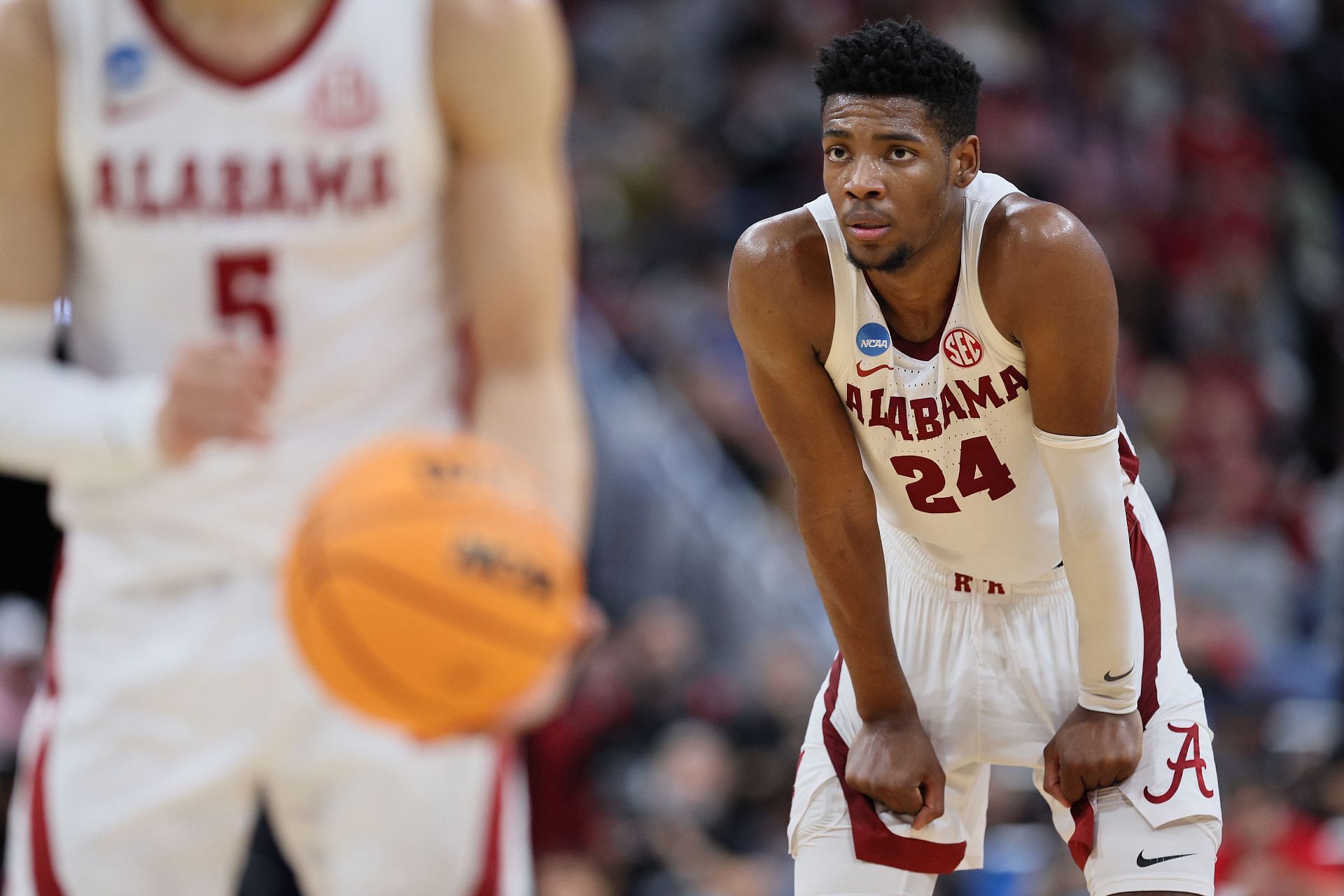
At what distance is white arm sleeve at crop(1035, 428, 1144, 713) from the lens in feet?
10.5

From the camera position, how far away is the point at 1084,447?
3168mm

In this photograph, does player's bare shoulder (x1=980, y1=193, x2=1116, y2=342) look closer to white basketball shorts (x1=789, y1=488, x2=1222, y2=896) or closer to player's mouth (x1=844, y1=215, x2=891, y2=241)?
player's mouth (x1=844, y1=215, x2=891, y2=241)

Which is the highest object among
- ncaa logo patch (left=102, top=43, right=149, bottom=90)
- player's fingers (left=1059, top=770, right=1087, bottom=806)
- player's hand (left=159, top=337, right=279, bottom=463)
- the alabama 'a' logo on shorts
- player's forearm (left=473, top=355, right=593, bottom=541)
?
ncaa logo patch (left=102, top=43, right=149, bottom=90)

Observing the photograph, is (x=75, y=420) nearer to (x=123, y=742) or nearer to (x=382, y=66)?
(x=123, y=742)

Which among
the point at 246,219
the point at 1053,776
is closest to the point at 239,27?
the point at 246,219

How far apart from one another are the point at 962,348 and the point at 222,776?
171 cm

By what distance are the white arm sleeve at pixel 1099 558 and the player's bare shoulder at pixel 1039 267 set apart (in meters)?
0.25

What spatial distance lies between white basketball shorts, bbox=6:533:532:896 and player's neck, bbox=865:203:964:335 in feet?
3.98

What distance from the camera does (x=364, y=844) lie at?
3.42m

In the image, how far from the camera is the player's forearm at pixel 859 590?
3.41 meters

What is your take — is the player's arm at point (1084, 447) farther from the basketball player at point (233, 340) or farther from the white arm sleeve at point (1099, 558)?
the basketball player at point (233, 340)

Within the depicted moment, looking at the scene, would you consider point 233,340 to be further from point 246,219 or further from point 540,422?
point 540,422

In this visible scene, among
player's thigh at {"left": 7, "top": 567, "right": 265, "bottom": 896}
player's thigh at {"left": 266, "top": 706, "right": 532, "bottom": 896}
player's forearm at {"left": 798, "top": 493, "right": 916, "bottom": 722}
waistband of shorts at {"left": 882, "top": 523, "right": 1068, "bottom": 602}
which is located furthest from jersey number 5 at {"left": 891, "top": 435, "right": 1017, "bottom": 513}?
player's thigh at {"left": 7, "top": 567, "right": 265, "bottom": 896}

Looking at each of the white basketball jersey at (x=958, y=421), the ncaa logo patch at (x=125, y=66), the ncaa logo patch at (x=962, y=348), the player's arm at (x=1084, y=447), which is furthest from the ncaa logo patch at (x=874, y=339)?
the ncaa logo patch at (x=125, y=66)
